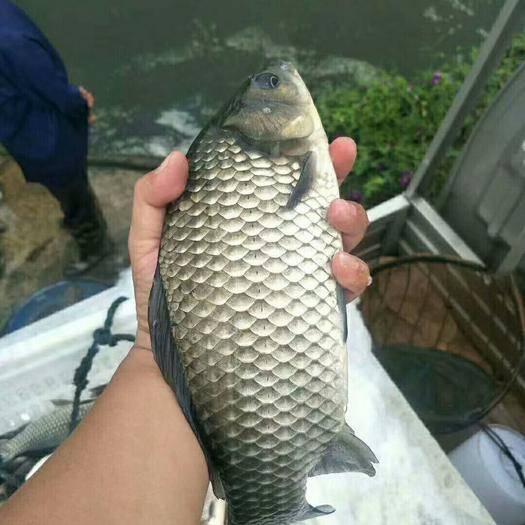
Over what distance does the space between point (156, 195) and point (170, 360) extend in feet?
1.30

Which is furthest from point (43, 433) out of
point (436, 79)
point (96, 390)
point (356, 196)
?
point (436, 79)

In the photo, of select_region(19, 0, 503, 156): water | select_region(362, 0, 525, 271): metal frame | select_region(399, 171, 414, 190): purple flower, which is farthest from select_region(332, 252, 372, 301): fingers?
select_region(19, 0, 503, 156): water

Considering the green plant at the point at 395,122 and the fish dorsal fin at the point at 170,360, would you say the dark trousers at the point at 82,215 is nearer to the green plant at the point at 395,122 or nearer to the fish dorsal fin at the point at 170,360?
the green plant at the point at 395,122

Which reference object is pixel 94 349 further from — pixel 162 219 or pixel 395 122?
pixel 395 122

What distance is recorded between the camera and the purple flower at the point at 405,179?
323cm

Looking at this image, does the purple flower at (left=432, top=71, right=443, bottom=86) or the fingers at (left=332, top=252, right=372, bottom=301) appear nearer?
the fingers at (left=332, top=252, right=372, bottom=301)

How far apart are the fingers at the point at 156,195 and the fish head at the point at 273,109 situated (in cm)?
16

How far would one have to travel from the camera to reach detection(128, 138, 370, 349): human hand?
1309mm

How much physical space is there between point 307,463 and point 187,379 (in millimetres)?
330

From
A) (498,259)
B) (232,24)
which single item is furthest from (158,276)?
(232,24)

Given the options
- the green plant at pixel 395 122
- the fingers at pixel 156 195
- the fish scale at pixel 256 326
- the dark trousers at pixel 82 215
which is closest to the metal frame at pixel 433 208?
the green plant at pixel 395 122

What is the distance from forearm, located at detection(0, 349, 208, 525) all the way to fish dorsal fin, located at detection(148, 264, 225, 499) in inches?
5.4

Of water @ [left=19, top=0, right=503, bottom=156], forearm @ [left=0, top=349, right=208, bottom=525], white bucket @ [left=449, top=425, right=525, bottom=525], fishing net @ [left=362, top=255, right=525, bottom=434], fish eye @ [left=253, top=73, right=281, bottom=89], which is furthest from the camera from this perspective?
water @ [left=19, top=0, right=503, bottom=156]

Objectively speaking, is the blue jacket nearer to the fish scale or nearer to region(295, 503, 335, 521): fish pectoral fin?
the fish scale
